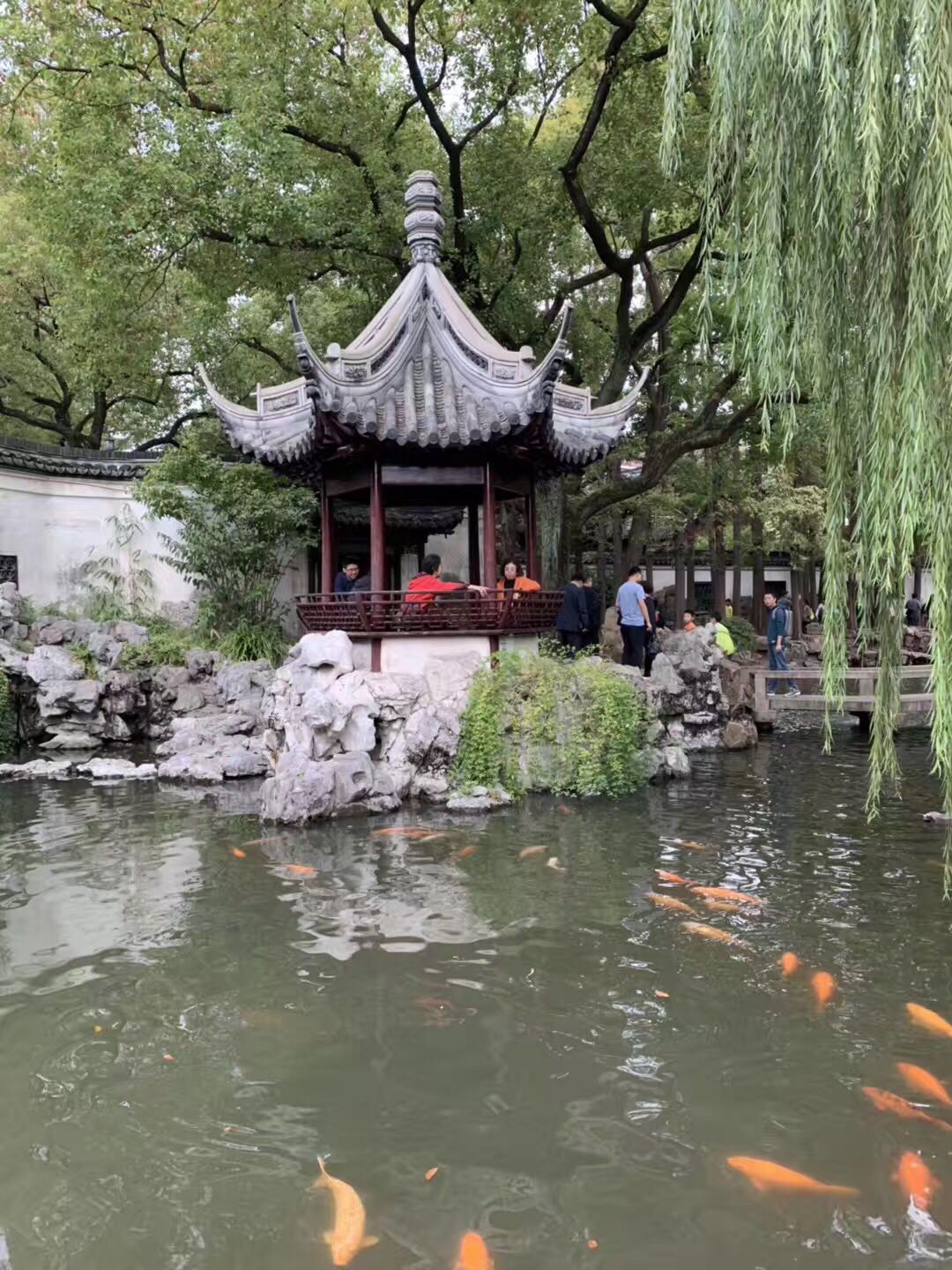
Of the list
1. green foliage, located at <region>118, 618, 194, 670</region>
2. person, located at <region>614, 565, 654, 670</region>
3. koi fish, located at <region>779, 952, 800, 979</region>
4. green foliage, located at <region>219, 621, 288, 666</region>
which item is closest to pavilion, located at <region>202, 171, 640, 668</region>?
person, located at <region>614, 565, 654, 670</region>

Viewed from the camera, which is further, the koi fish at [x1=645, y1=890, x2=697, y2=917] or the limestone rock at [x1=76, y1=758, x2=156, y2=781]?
the limestone rock at [x1=76, y1=758, x2=156, y2=781]

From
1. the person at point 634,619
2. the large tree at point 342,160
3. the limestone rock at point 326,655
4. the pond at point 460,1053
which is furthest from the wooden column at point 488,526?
the pond at point 460,1053

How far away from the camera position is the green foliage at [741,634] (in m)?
18.9

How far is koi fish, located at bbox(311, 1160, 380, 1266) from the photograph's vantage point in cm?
247

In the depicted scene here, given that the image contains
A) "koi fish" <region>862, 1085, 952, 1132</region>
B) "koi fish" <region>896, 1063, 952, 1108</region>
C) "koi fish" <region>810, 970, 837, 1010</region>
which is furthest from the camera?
"koi fish" <region>810, 970, 837, 1010</region>

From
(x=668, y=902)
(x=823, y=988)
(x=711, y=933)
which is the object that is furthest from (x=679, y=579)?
(x=823, y=988)

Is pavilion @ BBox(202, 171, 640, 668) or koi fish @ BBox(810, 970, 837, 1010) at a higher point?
pavilion @ BBox(202, 171, 640, 668)

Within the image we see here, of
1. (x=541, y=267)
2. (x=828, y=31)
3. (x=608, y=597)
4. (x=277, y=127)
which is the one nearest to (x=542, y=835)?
(x=828, y=31)

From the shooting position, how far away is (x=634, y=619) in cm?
1083

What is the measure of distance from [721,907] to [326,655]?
187 inches

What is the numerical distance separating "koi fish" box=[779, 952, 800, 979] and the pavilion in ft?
17.3

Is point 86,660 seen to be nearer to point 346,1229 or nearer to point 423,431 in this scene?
point 423,431

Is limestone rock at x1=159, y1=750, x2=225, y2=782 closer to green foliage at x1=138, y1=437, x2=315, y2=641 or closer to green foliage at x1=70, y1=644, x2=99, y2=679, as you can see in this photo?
green foliage at x1=70, y1=644, x2=99, y2=679

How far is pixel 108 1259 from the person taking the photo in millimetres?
2465
